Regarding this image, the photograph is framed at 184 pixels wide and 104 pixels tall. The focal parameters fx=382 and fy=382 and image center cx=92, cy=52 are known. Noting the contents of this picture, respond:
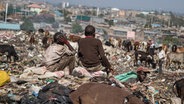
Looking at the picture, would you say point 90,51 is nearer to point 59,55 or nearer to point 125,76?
point 59,55

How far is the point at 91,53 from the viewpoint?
286 inches

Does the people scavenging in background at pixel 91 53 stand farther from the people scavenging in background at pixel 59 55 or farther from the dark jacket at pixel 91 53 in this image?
the people scavenging in background at pixel 59 55

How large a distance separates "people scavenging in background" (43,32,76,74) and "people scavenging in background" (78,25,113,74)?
217mm

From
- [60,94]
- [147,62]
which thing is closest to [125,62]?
[147,62]

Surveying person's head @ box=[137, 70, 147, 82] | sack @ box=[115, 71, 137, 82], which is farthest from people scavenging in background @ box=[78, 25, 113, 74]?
person's head @ box=[137, 70, 147, 82]

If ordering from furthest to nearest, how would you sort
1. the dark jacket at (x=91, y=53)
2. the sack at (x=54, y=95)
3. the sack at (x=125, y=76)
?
the sack at (x=125, y=76) → the dark jacket at (x=91, y=53) → the sack at (x=54, y=95)

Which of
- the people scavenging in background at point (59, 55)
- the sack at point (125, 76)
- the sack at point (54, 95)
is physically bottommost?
the sack at point (125, 76)

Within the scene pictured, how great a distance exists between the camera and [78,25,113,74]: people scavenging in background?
7.16 metres

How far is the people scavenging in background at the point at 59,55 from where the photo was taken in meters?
7.34

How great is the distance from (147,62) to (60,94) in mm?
13381

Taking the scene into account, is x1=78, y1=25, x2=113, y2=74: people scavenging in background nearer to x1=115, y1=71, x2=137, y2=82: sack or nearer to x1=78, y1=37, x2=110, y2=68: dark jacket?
x1=78, y1=37, x2=110, y2=68: dark jacket

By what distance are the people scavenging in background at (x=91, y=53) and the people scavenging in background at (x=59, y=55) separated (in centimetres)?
22

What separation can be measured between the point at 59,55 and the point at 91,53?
0.63m

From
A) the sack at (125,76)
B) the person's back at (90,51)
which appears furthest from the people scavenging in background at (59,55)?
the sack at (125,76)
